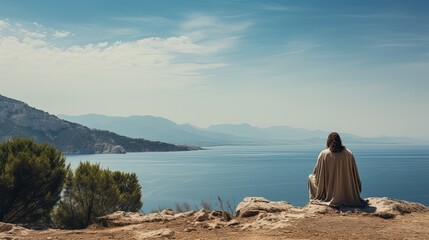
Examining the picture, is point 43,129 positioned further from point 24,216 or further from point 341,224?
point 341,224

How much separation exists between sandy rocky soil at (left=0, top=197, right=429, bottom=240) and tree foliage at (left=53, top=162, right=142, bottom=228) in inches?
495

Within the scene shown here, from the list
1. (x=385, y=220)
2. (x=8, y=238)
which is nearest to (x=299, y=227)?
(x=385, y=220)

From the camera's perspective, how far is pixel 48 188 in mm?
24609

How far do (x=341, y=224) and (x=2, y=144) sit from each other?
846 inches

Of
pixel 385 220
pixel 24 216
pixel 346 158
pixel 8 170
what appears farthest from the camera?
pixel 24 216

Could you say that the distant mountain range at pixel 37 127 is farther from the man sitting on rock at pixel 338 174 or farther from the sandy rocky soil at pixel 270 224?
the man sitting on rock at pixel 338 174

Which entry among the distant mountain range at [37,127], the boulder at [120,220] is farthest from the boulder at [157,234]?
the distant mountain range at [37,127]

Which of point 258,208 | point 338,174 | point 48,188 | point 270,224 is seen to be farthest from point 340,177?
point 48,188

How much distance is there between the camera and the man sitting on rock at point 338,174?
480 inches

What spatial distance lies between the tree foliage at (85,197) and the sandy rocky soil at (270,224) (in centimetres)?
1258

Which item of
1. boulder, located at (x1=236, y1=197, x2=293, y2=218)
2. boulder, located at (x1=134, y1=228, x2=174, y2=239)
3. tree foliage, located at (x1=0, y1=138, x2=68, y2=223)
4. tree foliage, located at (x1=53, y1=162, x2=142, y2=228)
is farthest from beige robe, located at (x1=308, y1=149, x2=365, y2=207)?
tree foliage, located at (x1=0, y1=138, x2=68, y2=223)

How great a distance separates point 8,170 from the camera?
2212 centimetres

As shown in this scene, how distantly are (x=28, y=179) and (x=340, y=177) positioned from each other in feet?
60.8

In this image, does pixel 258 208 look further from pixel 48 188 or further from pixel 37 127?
pixel 37 127
